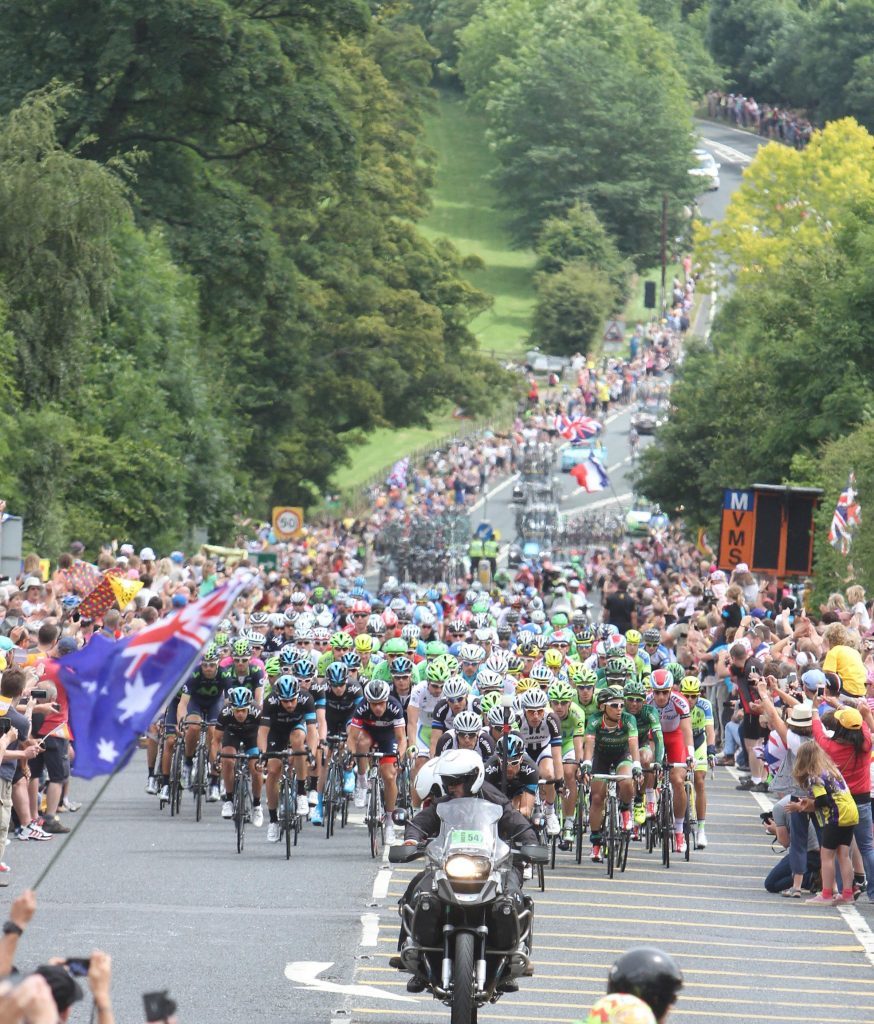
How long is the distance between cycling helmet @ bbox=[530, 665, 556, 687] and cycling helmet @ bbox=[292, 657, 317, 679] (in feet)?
6.29

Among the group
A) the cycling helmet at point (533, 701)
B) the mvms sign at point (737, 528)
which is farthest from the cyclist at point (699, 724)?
the mvms sign at point (737, 528)

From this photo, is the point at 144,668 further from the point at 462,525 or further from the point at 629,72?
the point at 629,72

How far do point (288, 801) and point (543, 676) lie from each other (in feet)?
7.85

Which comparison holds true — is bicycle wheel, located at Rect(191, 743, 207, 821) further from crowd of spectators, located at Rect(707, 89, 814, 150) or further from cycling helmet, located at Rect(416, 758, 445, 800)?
crowd of spectators, located at Rect(707, 89, 814, 150)

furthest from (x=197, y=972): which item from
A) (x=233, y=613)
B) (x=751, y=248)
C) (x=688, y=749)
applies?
(x=751, y=248)

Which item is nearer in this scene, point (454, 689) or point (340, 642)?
point (454, 689)

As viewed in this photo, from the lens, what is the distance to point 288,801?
72.4 ft

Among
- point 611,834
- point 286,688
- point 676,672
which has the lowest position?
point 611,834

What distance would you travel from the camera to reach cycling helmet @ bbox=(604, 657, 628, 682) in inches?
872

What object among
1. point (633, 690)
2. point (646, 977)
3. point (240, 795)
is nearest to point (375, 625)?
point (240, 795)

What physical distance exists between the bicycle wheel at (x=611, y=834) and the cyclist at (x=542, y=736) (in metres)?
0.44

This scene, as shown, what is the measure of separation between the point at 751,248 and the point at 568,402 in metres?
13.1

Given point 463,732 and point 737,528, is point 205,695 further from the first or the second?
point 737,528

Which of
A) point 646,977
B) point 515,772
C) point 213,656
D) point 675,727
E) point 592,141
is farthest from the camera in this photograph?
point 592,141
